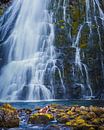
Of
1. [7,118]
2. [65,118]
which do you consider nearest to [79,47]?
[65,118]

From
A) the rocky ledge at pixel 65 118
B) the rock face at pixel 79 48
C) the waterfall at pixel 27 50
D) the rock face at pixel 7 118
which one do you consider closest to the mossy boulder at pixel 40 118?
A: the rocky ledge at pixel 65 118

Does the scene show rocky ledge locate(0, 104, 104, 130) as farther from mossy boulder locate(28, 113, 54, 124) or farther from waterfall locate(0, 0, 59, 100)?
waterfall locate(0, 0, 59, 100)

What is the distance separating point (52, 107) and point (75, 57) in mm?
21242

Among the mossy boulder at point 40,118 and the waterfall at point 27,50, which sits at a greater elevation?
the waterfall at point 27,50

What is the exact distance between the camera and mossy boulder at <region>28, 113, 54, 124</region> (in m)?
16.2

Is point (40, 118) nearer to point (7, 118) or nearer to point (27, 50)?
point (7, 118)

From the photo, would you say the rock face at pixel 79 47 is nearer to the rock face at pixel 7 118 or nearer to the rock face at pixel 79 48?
the rock face at pixel 79 48

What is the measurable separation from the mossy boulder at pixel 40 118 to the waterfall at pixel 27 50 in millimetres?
17627

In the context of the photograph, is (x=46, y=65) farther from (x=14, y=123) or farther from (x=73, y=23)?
(x=14, y=123)

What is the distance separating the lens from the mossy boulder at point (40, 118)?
16203mm

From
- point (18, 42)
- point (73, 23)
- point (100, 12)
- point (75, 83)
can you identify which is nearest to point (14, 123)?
point (75, 83)

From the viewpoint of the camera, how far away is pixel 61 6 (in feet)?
159

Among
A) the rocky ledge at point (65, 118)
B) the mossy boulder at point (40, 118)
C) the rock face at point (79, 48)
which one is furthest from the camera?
the rock face at point (79, 48)

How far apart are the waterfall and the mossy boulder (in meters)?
17.6
